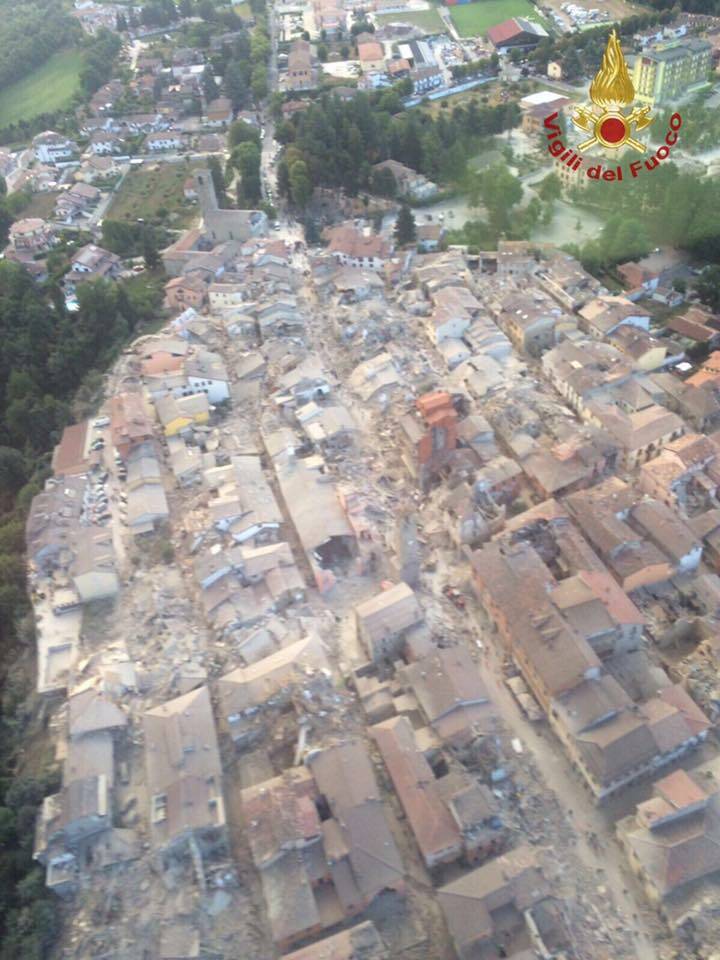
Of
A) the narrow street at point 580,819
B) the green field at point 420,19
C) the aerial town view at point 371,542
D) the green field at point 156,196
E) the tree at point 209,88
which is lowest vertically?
the narrow street at point 580,819

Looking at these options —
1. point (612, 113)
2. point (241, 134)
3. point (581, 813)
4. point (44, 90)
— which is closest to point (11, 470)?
point (581, 813)

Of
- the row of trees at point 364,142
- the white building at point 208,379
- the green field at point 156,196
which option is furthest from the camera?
the green field at point 156,196

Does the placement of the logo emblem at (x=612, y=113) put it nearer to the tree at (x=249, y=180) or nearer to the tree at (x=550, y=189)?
the tree at (x=550, y=189)

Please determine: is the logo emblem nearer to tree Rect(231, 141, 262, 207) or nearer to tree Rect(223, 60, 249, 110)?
tree Rect(231, 141, 262, 207)

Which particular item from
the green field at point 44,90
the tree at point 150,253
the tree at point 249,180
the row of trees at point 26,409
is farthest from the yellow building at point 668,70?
the green field at point 44,90

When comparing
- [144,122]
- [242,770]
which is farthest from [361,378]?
[144,122]

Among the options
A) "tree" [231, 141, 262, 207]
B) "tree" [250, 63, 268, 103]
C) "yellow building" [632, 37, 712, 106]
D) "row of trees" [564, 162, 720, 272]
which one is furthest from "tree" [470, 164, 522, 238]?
"tree" [250, 63, 268, 103]

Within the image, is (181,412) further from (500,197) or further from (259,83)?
(259,83)
